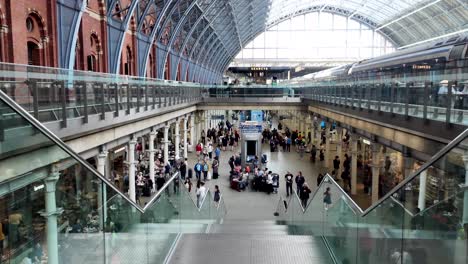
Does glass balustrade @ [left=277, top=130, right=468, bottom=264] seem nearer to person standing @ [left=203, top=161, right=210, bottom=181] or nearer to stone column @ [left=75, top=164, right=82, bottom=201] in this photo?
stone column @ [left=75, top=164, right=82, bottom=201]

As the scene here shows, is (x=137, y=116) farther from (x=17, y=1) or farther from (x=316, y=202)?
(x=316, y=202)

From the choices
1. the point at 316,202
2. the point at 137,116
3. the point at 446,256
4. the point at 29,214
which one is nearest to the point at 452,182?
the point at 446,256

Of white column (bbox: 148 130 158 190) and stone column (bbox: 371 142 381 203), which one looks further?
white column (bbox: 148 130 158 190)

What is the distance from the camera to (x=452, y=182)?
11.1 feet

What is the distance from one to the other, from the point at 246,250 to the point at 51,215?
359 cm

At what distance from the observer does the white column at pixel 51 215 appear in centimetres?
373

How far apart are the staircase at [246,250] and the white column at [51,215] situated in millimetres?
2775

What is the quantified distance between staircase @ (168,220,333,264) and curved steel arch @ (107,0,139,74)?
1658 cm

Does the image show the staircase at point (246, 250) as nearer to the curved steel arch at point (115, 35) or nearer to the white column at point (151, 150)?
the white column at point (151, 150)

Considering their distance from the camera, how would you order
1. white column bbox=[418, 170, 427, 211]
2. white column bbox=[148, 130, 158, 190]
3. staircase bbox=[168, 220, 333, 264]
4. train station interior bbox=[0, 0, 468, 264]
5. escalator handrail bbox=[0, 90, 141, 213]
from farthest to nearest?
white column bbox=[148, 130, 158, 190]
staircase bbox=[168, 220, 333, 264]
white column bbox=[418, 170, 427, 211]
train station interior bbox=[0, 0, 468, 264]
escalator handrail bbox=[0, 90, 141, 213]

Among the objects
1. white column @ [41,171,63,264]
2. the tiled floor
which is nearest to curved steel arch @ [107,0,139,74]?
the tiled floor

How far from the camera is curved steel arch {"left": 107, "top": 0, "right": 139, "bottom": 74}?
22.4 meters

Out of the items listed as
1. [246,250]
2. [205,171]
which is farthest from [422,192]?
[205,171]

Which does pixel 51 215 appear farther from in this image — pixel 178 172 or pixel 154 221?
pixel 178 172
